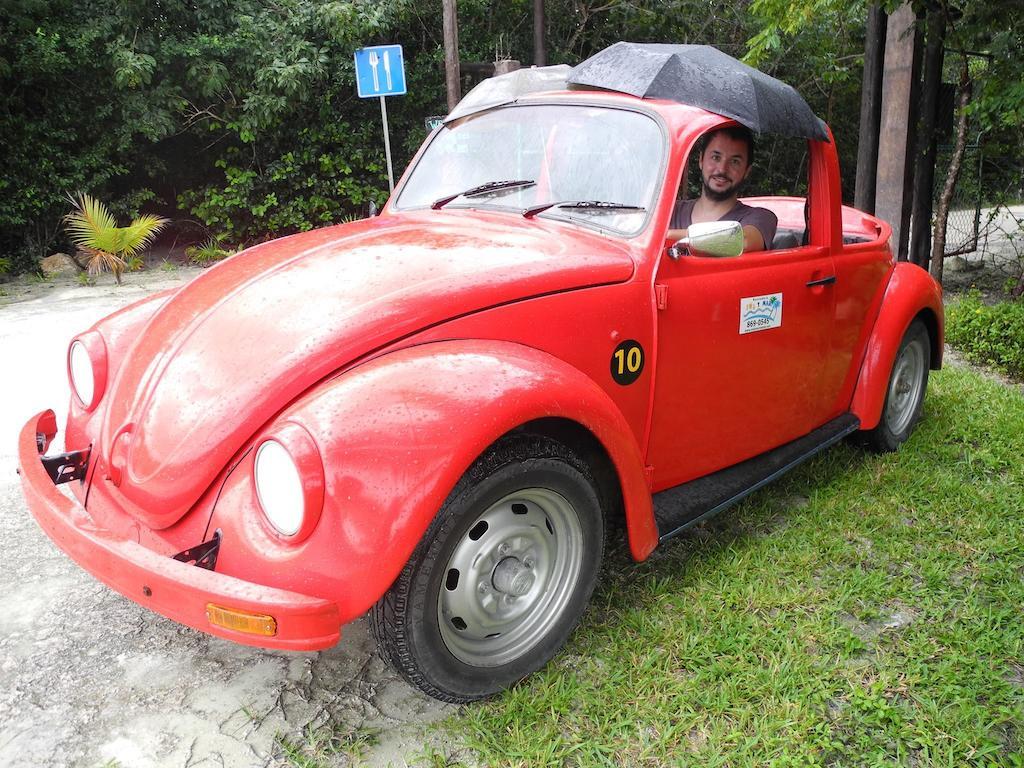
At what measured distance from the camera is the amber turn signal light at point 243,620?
71.0 inches

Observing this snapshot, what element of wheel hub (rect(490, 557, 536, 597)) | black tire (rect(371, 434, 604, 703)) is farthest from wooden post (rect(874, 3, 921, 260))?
wheel hub (rect(490, 557, 536, 597))

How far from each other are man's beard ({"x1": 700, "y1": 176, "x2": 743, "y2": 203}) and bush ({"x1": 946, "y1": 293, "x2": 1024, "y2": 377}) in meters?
3.62

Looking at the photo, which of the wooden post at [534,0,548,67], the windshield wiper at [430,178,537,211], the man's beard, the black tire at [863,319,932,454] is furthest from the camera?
the wooden post at [534,0,548,67]

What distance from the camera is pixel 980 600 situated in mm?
2865

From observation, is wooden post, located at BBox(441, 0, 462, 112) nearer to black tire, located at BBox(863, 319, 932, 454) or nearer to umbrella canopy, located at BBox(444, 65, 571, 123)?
umbrella canopy, located at BBox(444, 65, 571, 123)

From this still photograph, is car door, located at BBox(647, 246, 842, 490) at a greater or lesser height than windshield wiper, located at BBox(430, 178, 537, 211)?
lesser

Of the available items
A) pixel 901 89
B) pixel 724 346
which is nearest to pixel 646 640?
pixel 724 346

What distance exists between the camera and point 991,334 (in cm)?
613

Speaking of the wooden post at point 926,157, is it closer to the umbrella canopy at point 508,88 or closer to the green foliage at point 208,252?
the umbrella canopy at point 508,88

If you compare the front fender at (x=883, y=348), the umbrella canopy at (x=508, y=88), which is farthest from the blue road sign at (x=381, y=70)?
the front fender at (x=883, y=348)

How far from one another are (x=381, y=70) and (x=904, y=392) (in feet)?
23.6

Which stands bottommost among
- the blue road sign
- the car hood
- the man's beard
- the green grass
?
the green grass

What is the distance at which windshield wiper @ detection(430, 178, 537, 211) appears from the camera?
9.87 feet

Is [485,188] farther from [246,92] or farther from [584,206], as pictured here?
[246,92]
